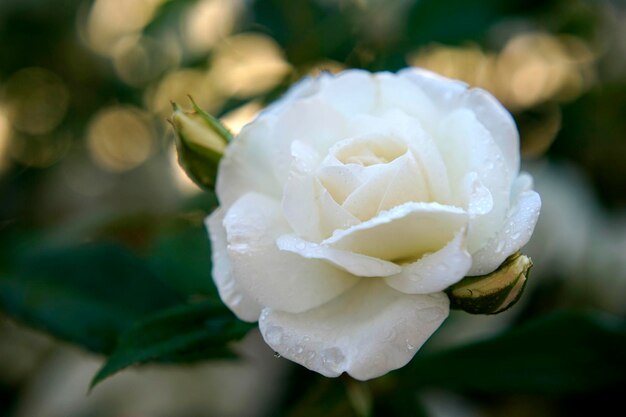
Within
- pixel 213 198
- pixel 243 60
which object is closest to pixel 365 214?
pixel 213 198

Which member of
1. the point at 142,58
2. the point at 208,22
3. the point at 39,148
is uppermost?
the point at 208,22

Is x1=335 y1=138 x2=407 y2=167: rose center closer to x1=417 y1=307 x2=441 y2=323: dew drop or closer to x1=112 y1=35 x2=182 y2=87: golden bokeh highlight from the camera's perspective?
x1=417 y1=307 x2=441 y2=323: dew drop

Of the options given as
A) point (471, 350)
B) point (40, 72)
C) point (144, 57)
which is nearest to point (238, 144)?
point (471, 350)

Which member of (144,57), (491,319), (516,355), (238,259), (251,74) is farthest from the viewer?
(144,57)

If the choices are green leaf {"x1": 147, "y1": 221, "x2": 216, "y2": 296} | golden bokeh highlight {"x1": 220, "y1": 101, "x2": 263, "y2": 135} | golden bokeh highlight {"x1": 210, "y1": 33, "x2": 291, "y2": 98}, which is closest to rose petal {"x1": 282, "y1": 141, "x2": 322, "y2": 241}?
green leaf {"x1": 147, "y1": 221, "x2": 216, "y2": 296}

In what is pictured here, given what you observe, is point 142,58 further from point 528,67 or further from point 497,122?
point 497,122

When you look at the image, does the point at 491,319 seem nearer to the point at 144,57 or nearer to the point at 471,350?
the point at 471,350

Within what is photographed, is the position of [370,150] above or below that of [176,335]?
above
